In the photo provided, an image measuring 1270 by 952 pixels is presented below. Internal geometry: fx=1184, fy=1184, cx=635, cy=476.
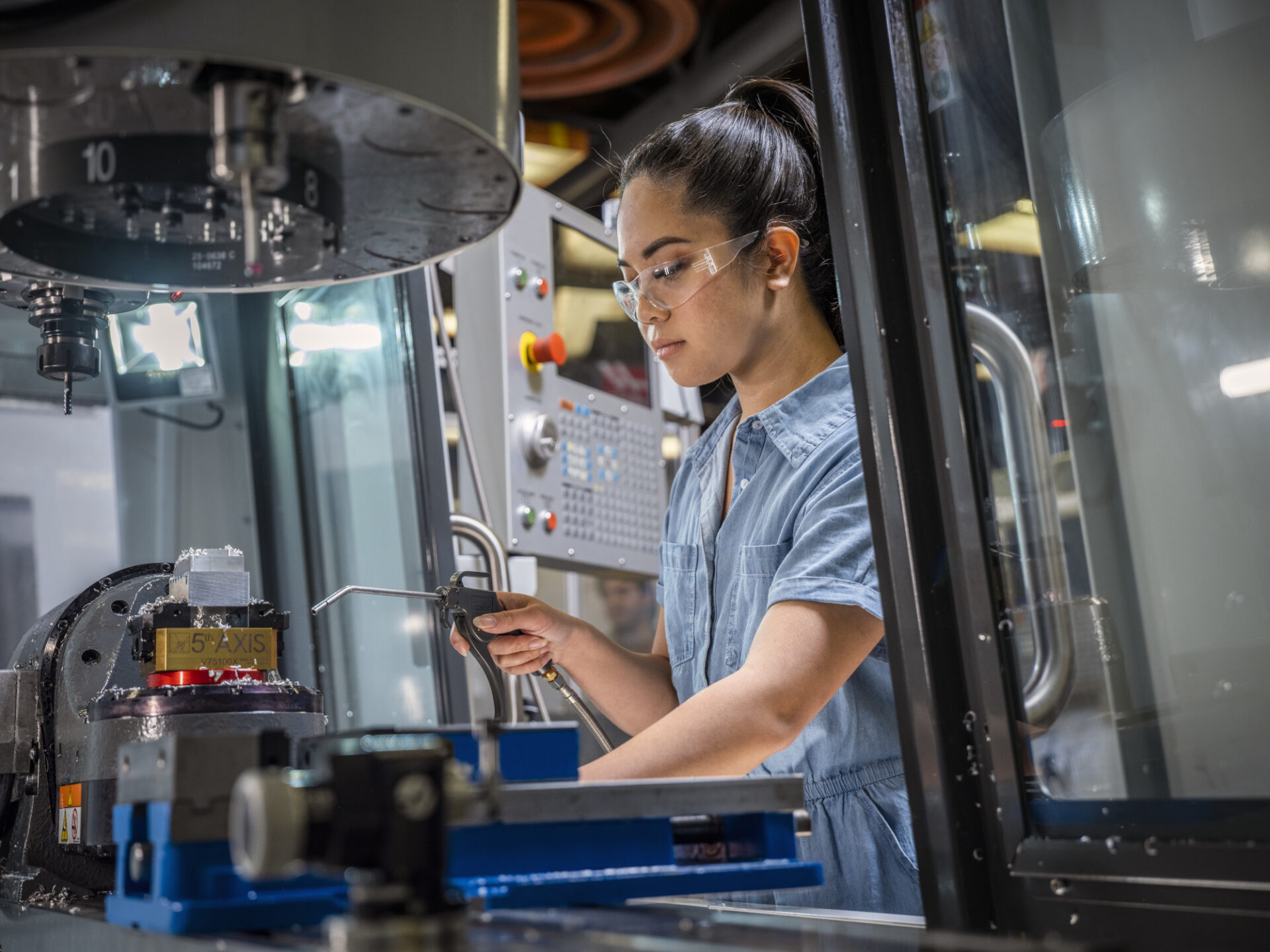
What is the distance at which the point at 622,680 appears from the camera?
1.49 m

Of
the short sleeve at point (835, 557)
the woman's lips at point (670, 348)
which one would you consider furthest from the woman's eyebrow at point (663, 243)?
the short sleeve at point (835, 557)

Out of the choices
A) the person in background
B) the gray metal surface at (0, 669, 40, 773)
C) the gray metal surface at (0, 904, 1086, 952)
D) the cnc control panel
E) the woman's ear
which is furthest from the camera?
the person in background

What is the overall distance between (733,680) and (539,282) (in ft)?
4.31

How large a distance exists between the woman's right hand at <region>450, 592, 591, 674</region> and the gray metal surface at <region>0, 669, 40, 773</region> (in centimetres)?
41

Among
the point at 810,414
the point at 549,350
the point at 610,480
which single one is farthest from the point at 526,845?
the point at 610,480

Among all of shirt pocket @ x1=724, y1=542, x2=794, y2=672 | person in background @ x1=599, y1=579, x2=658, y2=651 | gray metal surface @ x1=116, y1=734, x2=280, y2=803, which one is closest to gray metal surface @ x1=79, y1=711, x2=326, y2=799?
gray metal surface @ x1=116, y1=734, x2=280, y2=803

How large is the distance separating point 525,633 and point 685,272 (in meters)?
0.45

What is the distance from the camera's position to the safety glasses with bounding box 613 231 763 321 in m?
1.35

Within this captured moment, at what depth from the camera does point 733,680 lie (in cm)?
108

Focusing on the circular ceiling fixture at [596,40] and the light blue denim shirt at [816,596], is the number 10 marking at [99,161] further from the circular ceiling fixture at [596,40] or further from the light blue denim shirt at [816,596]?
the circular ceiling fixture at [596,40]

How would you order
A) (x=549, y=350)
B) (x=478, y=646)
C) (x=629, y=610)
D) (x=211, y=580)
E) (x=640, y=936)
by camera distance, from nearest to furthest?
(x=640, y=936) → (x=211, y=580) → (x=478, y=646) → (x=549, y=350) → (x=629, y=610)

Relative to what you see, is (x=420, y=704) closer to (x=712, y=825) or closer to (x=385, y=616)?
(x=385, y=616)

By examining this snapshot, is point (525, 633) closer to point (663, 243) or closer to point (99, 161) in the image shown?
point (663, 243)

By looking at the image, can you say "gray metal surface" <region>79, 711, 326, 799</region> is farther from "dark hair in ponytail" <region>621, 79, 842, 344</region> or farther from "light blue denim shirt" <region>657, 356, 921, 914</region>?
"dark hair in ponytail" <region>621, 79, 842, 344</region>
